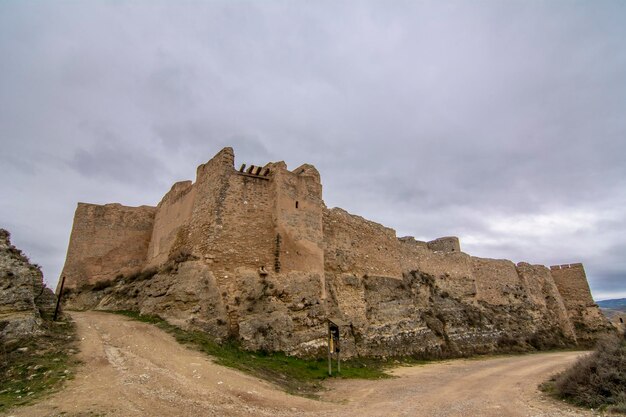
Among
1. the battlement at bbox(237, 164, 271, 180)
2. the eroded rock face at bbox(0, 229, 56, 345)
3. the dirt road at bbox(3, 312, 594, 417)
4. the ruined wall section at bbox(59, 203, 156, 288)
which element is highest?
the battlement at bbox(237, 164, 271, 180)

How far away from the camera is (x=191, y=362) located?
32.2 ft

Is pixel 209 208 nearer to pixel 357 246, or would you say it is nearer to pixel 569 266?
pixel 357 246

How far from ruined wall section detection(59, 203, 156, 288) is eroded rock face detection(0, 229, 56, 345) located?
7472mm

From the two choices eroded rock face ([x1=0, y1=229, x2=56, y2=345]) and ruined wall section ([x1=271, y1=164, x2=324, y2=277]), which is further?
ruined wall section ([x1=271, y1=164, x2=324, y2=277])

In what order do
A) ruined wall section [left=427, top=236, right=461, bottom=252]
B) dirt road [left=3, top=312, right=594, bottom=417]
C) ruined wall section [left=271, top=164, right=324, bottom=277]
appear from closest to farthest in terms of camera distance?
dirt road [left=3, top=312, right=594, bottom=417] < ruined wall section [left=271, top=164, right=324, bottom=277] < ruined wall section [left=427, top=236, right=461, bottom=252]

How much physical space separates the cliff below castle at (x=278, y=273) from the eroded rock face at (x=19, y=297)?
3.41 metres

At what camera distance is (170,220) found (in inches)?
731

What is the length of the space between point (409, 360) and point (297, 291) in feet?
25.0

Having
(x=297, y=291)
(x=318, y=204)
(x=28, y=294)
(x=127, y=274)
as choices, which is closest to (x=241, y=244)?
(x=297, y=291)

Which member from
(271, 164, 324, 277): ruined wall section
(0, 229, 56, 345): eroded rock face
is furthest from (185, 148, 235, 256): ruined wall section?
(0, 229, 56, 345): eroded rock face

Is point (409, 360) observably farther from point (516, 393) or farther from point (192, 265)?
point (192, 265)

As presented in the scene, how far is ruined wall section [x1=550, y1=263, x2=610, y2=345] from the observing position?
3194 cm

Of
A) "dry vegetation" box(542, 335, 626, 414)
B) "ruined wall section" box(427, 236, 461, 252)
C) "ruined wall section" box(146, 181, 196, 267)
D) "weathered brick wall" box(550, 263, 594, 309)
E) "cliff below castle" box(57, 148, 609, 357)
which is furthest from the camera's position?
"weathered brick wall" box(550, 263, 594, 309)

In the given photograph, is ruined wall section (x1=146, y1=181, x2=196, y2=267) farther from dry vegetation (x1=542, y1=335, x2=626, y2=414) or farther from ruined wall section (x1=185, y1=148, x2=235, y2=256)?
dry vegetation (x1=542, y1=335, x2=626, y2=414)
